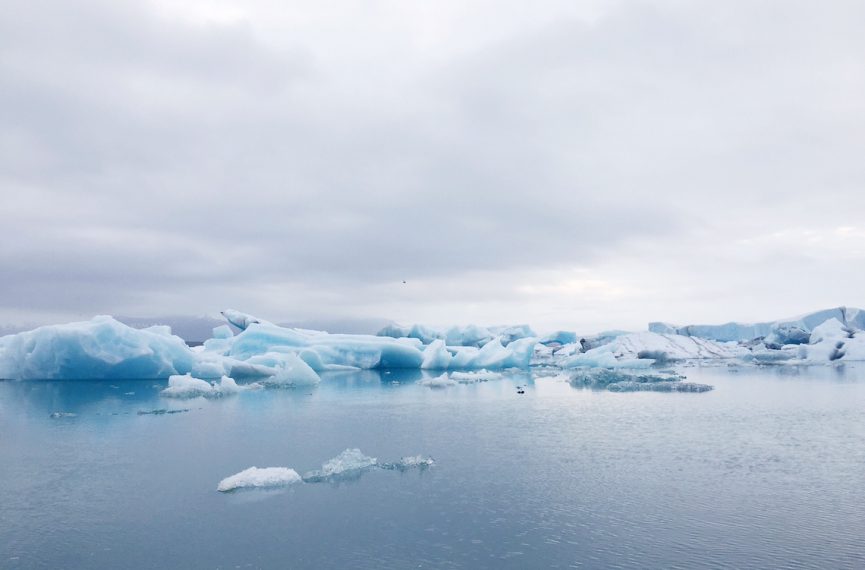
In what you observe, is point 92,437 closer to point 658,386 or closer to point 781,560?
point 781,560

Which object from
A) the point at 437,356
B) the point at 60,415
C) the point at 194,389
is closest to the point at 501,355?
the point at 437,356

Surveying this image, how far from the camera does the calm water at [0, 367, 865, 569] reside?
17.3 ft

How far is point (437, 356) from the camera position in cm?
3130

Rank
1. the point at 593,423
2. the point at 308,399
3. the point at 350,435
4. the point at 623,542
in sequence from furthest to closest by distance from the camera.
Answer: the point at 308,399 → the point at 593,423 → the point at 350,435 → the point at 623,542

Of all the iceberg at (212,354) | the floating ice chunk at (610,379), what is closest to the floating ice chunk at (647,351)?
the iceberg at (212,354)

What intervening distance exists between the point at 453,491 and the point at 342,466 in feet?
5.30

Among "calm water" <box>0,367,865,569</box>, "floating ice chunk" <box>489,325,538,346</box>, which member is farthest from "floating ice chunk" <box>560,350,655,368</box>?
"calm water" <box>0,367,865,569</box>

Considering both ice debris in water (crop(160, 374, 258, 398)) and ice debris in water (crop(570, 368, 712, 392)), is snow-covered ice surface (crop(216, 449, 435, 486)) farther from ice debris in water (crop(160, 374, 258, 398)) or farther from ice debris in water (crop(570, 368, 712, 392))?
ice debris in water (crop(570, 368, 712, 392))

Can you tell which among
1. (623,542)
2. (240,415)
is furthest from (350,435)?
(623,542)

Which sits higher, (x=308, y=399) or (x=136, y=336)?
(x=136, y=336)

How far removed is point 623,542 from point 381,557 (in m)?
2.05

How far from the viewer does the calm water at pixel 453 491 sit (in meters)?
5.28

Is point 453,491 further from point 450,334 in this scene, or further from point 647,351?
point 450,334

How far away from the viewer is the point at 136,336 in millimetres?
21328
